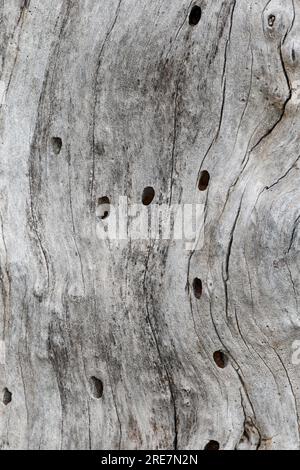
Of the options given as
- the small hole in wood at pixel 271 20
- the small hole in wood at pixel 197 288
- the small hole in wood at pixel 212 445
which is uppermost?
the small hole in wood at pixel 271 20

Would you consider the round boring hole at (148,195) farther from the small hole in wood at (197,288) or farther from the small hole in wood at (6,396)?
the small hole in wood at (6,396)

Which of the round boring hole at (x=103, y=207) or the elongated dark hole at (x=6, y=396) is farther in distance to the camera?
the elongated dark hole at (x=6, y=396)

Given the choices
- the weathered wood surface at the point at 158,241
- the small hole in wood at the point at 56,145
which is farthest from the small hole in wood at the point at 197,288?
the small hole in wood at the point at 56,145

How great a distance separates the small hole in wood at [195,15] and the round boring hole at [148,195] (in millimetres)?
569

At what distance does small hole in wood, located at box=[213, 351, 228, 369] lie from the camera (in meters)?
2.58

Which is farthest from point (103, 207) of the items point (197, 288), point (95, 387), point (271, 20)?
point (271, 20)

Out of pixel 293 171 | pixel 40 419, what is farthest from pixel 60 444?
pixel 293 171

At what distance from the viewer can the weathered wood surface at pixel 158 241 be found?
2443mm

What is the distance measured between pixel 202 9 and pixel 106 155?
0.59m

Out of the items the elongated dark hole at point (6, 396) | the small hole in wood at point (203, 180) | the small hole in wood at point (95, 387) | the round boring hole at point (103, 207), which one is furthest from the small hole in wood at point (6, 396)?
the small hole in wood at point (203, 180)

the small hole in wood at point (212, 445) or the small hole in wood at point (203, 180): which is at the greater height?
the small hole in wood at point (203, 180)

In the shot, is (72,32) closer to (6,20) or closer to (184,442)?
(6,20)

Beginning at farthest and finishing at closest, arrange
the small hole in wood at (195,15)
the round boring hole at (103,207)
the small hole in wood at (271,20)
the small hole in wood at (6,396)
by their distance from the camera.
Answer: the small hole in wood at (6,396) < the round boring hole at (103,207) < the small hole in wood at (195,15) < the small hole in wood at (271,20)

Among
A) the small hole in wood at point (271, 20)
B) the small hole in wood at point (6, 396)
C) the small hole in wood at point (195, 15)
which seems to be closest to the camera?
the small hole in wood at point (271, 20)
